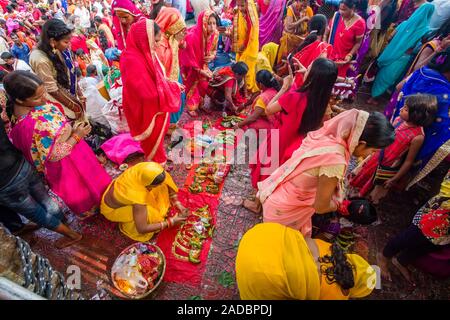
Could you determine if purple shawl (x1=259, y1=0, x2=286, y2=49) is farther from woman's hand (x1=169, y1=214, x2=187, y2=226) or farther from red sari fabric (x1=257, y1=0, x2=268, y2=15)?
woman's hand (x1=169, y1=214, x2=187, y2=226)

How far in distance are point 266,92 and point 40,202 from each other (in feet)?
9.07

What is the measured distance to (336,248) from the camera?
5.85 ft

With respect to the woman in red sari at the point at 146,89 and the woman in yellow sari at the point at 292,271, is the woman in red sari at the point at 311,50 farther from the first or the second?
the woman in yellow sari at the point at 292,271

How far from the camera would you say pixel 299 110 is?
264 centimetres

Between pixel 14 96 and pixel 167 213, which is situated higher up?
pixel 14 96

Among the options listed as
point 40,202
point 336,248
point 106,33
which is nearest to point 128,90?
point 40,202

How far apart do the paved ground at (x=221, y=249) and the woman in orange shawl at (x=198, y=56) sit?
7.40ft

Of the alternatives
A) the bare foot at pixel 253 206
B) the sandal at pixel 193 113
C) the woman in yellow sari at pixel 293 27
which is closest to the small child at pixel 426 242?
the bare foot at pixel 253 206

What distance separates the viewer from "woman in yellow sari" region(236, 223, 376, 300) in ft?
5.15

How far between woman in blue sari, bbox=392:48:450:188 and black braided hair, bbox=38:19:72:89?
13.7 feet

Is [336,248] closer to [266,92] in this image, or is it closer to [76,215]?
[266,92]

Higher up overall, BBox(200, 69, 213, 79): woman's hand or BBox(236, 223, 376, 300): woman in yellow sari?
BBox(200, 69, 213, 79): woman's hand

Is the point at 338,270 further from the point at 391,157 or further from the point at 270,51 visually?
the point at 270,51

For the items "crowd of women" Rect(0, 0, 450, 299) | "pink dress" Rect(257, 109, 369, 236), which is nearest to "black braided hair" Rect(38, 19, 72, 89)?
"crowd of women" Rect(0, 0, 450, 299)
